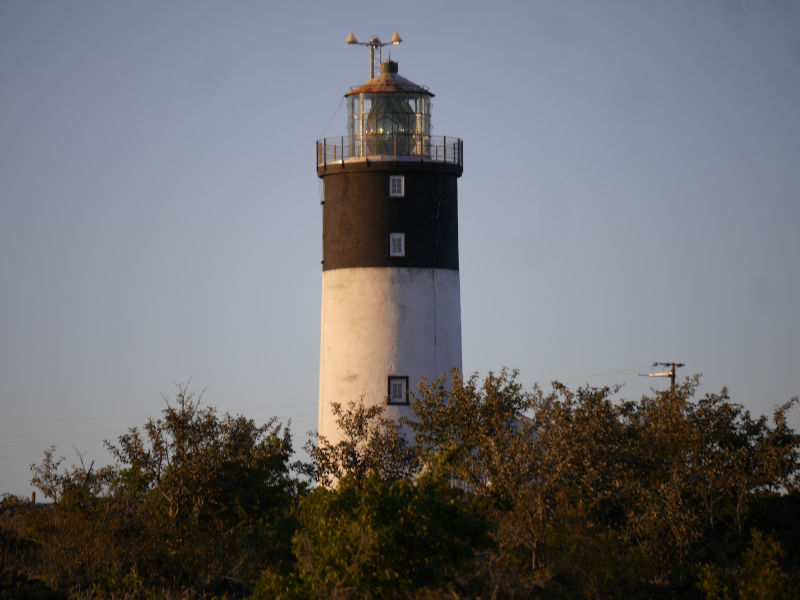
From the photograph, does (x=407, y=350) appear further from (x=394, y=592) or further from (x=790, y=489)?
(x=394, y=592)

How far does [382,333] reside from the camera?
32.4 m

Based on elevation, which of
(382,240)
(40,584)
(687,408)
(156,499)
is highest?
(382,240)

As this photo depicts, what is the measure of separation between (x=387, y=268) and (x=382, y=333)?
2.06 metres

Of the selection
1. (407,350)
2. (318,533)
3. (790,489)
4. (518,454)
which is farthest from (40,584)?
Result: (790,489)

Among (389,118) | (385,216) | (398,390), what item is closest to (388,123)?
(389,118)

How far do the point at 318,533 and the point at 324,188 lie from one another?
65.1 ft

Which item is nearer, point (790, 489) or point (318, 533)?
point (318, 533)

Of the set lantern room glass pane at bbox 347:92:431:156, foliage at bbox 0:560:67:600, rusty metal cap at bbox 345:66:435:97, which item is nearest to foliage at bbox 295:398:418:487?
foliage at bbox 0:560:67:600

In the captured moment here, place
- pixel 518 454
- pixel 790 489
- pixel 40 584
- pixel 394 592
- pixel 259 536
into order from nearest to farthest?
pixel 394 592, pixel 40 584, pixel 518 454, pixel 259 536, pixel 790 489

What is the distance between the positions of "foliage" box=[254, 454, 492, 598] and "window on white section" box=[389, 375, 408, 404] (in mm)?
15390

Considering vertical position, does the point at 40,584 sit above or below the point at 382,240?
below

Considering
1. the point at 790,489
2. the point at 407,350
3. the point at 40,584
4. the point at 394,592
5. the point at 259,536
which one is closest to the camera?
the point at 394,592

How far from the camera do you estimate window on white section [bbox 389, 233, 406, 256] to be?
108 ft

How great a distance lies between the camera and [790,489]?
27.4m
